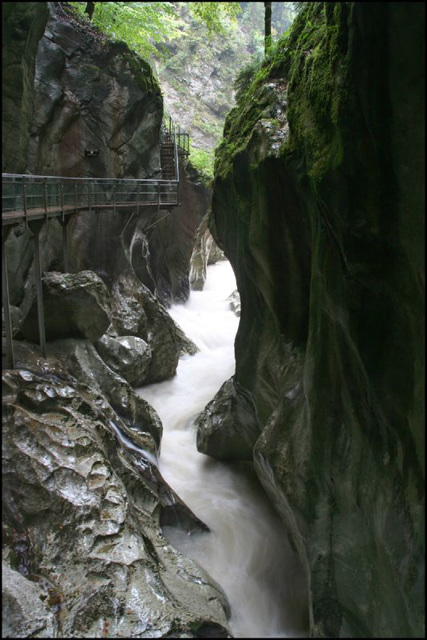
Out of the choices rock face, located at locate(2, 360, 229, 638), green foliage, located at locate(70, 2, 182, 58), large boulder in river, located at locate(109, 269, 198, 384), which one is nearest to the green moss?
rock face, located at locate(2, 360, 229, 638)

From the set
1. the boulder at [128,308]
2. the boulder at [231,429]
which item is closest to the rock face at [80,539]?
the boulder at [231,429]

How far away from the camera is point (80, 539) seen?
589cm

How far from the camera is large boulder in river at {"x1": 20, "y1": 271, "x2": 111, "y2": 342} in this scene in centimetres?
981

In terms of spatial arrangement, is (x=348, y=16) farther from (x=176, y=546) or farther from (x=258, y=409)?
(x=176, y=546)

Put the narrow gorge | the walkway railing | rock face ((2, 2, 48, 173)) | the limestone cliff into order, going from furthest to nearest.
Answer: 1. the limestone cliff
2. the walkway railing
3. rock face ((2, 2, 48, 173))
4. the narrow gorge

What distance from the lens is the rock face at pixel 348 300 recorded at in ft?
12.6

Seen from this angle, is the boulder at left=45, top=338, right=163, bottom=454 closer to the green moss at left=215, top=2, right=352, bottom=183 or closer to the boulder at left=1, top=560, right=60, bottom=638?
the boulder at left=1, top=560, right=60, bottom=638

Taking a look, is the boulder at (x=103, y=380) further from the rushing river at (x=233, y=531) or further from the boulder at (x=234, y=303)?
the boulder at (x=234, y=303)

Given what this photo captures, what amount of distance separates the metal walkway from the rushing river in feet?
13.5

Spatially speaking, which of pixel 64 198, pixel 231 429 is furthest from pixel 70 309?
pixel 231 429

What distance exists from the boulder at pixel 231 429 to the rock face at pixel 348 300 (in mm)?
2104

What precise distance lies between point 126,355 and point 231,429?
3676mm

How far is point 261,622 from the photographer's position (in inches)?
267

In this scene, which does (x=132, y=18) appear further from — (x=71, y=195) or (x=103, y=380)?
(x=103, y=380)
